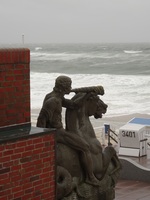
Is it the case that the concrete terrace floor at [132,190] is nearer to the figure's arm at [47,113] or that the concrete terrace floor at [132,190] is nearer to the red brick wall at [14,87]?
the figure's arm at [47,113]

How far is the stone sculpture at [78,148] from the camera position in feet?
28.6

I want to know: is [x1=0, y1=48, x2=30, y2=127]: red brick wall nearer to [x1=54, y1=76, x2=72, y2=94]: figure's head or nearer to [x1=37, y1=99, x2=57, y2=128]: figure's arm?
[x1=37, y1=99, x2=57, y2=128]: figure's arm

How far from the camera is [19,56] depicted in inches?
286

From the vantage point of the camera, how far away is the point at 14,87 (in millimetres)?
7266

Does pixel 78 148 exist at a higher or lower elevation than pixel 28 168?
lower

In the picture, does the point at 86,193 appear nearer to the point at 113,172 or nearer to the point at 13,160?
the point at 113,172

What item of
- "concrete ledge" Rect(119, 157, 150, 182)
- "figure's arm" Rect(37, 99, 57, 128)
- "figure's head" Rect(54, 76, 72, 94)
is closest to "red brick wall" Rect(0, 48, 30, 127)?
"figure's arm" Rect(37, 99, 57, 128)

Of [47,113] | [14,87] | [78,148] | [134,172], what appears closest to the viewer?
[14,87]

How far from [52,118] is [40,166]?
168 cm

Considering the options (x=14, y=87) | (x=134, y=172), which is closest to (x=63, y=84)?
(x=14, y=87)

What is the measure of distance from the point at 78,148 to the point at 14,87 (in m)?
2.05

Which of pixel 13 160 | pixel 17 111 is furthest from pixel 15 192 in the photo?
pixel 17 111

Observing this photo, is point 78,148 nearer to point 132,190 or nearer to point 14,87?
point 14,87

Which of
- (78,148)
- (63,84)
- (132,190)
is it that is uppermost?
(63,84)
